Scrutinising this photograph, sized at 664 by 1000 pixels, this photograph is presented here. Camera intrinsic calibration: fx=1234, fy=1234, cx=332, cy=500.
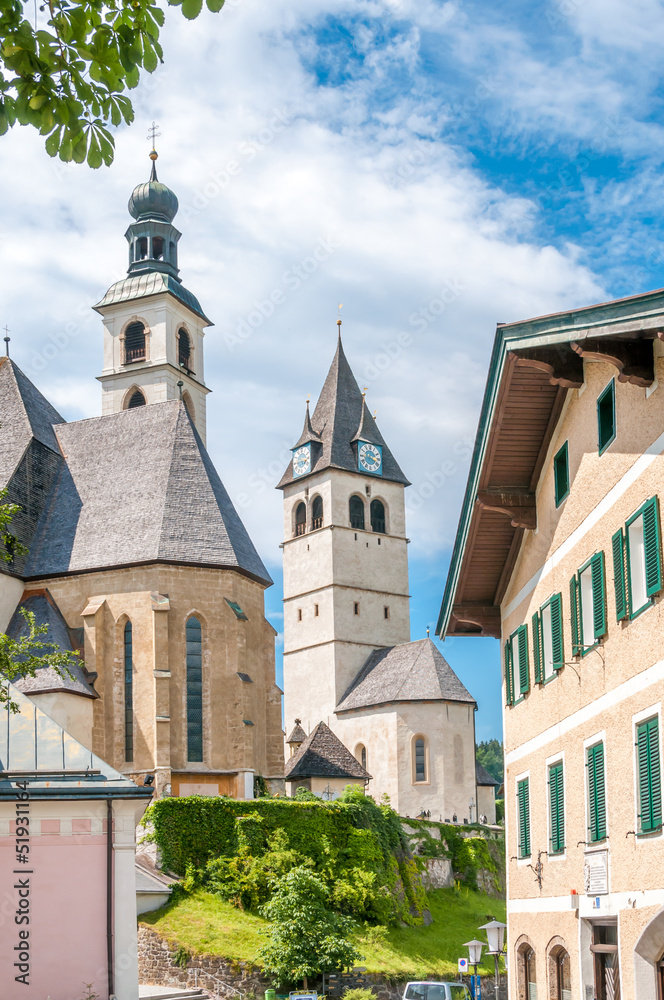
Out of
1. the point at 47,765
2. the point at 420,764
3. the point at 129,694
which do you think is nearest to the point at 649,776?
the point at 47,765

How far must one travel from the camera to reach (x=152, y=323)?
6944 cm

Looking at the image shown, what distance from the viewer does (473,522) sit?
57.5 ft

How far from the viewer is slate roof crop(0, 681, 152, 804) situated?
20562 millimetres

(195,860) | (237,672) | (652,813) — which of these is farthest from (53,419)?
(652,813)

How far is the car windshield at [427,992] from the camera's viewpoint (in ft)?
84.3

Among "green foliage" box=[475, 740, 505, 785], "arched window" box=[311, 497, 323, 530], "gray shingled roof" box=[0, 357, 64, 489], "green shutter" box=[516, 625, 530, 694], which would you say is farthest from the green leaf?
"green foliage" box=[475, 740, 505, 785]

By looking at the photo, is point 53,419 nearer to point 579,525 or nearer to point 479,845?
point 479,845

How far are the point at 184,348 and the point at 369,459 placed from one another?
42.6 ft

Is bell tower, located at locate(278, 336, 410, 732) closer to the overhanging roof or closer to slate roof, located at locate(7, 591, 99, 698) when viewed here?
slate roof, located at locate(7, 591, 99, 698)

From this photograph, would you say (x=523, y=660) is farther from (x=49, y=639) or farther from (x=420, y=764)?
(x=420, y=764)

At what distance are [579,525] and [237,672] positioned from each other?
1105 inches

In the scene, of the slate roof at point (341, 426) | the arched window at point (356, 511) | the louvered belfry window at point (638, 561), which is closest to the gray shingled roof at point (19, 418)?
the slate roof at point (341, 426)

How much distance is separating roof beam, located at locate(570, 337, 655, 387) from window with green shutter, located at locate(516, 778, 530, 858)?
767cm

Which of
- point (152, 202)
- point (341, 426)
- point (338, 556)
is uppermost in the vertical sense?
point (152, 202)
